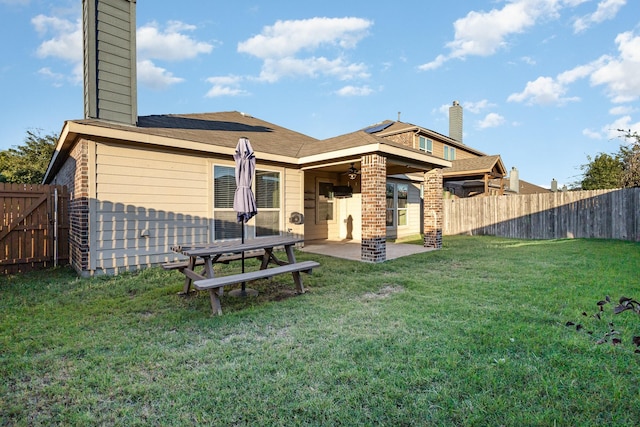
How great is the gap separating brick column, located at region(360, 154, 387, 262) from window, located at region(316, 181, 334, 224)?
3.85 metres

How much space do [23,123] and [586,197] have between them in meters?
32.2

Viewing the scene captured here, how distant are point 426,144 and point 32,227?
1709 centimetres

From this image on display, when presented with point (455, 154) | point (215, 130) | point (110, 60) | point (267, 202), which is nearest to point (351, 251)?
point (267, 202)

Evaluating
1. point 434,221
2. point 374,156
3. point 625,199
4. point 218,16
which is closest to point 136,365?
point 374,156

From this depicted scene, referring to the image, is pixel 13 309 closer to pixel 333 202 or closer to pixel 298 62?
pixel 333 202

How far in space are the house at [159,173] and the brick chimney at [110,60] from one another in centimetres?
2

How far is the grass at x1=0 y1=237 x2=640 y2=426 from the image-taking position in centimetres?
191

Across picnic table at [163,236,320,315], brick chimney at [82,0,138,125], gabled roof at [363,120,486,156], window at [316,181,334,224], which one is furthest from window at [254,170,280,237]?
gabled roof at [363,120,486,156]

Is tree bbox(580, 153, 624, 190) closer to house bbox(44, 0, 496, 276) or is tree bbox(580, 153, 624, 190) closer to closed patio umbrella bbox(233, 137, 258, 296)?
house bbox(44, 0, 496, 276)

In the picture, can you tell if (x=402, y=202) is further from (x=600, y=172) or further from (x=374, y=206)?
(x=600, y=172)

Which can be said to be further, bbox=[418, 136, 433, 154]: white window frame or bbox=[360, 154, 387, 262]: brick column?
bbox=[418, 136, 433, 154]: white window frame

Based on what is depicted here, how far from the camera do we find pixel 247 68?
Answer: 13.4 m

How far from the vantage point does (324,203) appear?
10961 millimetres

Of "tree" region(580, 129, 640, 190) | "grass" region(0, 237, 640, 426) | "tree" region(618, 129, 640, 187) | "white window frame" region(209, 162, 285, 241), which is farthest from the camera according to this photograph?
"tree" region(580, 129, 640, 190)
